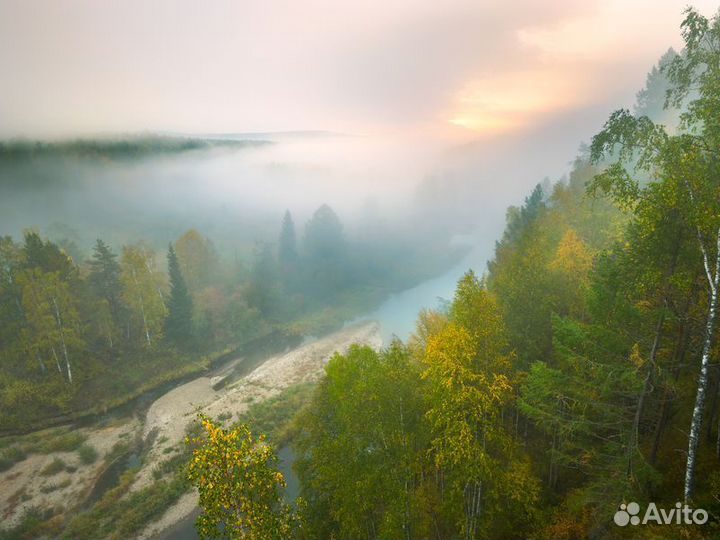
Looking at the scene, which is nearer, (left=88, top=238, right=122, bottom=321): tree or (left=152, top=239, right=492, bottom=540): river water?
(left=152, top=239, right=492, bottom=540): river water

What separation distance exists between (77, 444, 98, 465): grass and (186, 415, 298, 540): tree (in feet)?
101

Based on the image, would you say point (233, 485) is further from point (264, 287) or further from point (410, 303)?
point (410, 303)

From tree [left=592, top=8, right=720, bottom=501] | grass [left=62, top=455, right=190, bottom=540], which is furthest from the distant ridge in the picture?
tree [left=592, top=8, right=720, bottom=501]

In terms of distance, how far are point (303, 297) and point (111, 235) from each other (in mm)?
65661

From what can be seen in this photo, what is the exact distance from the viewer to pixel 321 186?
158 meters

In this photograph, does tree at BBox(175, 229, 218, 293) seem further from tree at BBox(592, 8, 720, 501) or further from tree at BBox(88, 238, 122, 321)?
tree at BBox(592, 8, 720, 501)

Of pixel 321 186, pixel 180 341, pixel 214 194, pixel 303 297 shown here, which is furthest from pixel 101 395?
pixel 321 186

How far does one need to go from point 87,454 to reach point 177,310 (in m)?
23.3

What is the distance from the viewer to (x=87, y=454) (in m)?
31.2

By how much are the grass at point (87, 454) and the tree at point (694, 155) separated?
134ft

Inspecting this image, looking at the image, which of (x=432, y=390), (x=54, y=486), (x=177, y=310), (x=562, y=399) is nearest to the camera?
(x=432, y=390)

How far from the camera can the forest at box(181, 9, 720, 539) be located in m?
9.22

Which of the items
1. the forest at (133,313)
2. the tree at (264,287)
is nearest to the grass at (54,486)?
the forest at (133,313)

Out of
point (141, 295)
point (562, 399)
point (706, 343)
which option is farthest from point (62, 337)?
point (706, 343)
